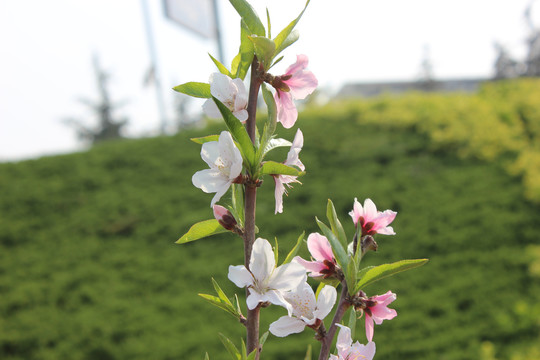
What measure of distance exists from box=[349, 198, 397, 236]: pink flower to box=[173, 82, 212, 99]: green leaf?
30 cm

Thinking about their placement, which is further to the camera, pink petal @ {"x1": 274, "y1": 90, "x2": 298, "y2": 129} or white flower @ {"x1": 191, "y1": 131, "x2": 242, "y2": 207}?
pink petal @ {"x1": 274, "y1": 90, "x2": 298, "y2": 129}

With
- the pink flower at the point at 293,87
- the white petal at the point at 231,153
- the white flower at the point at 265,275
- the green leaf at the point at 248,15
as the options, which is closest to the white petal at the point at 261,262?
the white flower at the point at 265,275

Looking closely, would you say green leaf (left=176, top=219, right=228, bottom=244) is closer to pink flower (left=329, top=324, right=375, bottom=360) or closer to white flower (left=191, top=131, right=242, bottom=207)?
white flower (left=191, top=131, right=242, bottom=207)

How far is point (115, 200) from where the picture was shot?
6.38 metres

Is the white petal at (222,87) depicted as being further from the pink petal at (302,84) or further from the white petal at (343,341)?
the white petal at (343,341)

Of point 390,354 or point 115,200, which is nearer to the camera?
point 390,354

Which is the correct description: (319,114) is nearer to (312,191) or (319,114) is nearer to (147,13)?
(312,191)

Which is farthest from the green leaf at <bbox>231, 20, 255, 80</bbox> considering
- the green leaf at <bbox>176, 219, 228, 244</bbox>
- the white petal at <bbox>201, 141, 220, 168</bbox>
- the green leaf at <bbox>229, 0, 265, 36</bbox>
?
the green leaf at <bbox>176, 219, 228, 244</bbox>

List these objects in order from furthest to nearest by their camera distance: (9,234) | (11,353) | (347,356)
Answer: (9,234) < (11,353) < (347,356)

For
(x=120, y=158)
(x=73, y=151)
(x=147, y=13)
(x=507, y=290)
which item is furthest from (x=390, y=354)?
(x=147, y=13)

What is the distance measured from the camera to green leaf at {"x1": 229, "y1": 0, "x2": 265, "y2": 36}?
0.71 meters

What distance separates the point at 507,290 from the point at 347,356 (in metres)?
4.29

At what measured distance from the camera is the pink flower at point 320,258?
0.74m

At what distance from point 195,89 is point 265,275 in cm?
30
